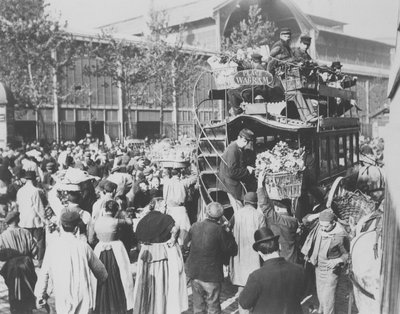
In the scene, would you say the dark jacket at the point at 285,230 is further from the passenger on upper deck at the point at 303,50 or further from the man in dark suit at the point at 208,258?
the passenger on upper deck at the point at 303,50

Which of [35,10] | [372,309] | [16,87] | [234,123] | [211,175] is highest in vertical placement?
[35,10]

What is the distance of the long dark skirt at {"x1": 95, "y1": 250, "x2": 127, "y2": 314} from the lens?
18.9 feet

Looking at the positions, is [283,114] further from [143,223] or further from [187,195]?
[143,223]

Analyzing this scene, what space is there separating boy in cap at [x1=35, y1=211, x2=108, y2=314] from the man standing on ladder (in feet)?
11.8

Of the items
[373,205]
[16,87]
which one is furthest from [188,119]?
[373,205]

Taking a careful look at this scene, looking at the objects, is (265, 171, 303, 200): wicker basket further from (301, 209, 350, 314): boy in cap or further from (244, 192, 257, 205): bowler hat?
(301, 209, 350, 314): boy in cap

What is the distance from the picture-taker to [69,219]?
15.9 feet

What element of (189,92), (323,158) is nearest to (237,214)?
(323,158)

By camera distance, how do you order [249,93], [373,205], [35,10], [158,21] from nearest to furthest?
[373,205], [249,93], [35,10], [158,21]

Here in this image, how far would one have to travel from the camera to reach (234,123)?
9227 mm

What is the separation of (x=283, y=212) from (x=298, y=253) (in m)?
0.72

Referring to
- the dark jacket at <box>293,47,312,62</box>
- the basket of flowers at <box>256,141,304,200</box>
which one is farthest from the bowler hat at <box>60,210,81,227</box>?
the dark jacket at <box>293,47,312,62</box>

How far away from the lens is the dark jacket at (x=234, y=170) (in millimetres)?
8023

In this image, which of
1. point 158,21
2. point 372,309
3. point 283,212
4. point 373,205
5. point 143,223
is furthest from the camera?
point 158,21
